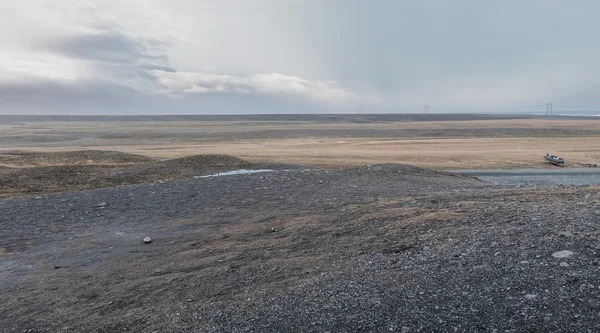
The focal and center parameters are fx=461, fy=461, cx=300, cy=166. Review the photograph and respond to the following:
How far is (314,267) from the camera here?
6801 mm

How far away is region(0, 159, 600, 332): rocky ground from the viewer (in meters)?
4.98

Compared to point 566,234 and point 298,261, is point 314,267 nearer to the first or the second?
point 298,261

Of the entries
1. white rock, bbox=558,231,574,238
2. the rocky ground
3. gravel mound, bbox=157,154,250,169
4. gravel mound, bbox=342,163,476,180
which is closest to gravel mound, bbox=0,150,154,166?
gravel mound, bbox=157,154,250,169

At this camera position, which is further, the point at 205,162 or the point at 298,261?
the point at 205,162

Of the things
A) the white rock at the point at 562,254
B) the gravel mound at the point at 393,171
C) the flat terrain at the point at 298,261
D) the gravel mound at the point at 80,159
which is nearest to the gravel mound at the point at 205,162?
the gravel mound at the point at 80,159

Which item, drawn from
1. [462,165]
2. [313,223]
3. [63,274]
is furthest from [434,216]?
[462,165]

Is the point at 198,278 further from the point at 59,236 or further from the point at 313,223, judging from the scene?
the point at 59,236

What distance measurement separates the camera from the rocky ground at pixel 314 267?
4.98 m

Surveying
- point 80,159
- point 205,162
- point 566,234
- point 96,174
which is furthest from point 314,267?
point 80,159

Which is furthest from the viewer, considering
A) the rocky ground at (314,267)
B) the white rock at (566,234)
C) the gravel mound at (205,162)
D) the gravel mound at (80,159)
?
the gravel mound at (80,159)

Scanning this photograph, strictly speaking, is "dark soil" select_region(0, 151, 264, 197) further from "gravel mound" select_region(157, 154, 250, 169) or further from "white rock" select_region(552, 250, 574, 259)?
"white rock" select_region(552, 250, 574, 259)

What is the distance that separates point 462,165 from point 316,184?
17.7m

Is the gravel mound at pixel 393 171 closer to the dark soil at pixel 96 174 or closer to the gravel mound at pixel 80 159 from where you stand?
the dark soil at pixel 96 174

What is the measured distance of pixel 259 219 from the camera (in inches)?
451
